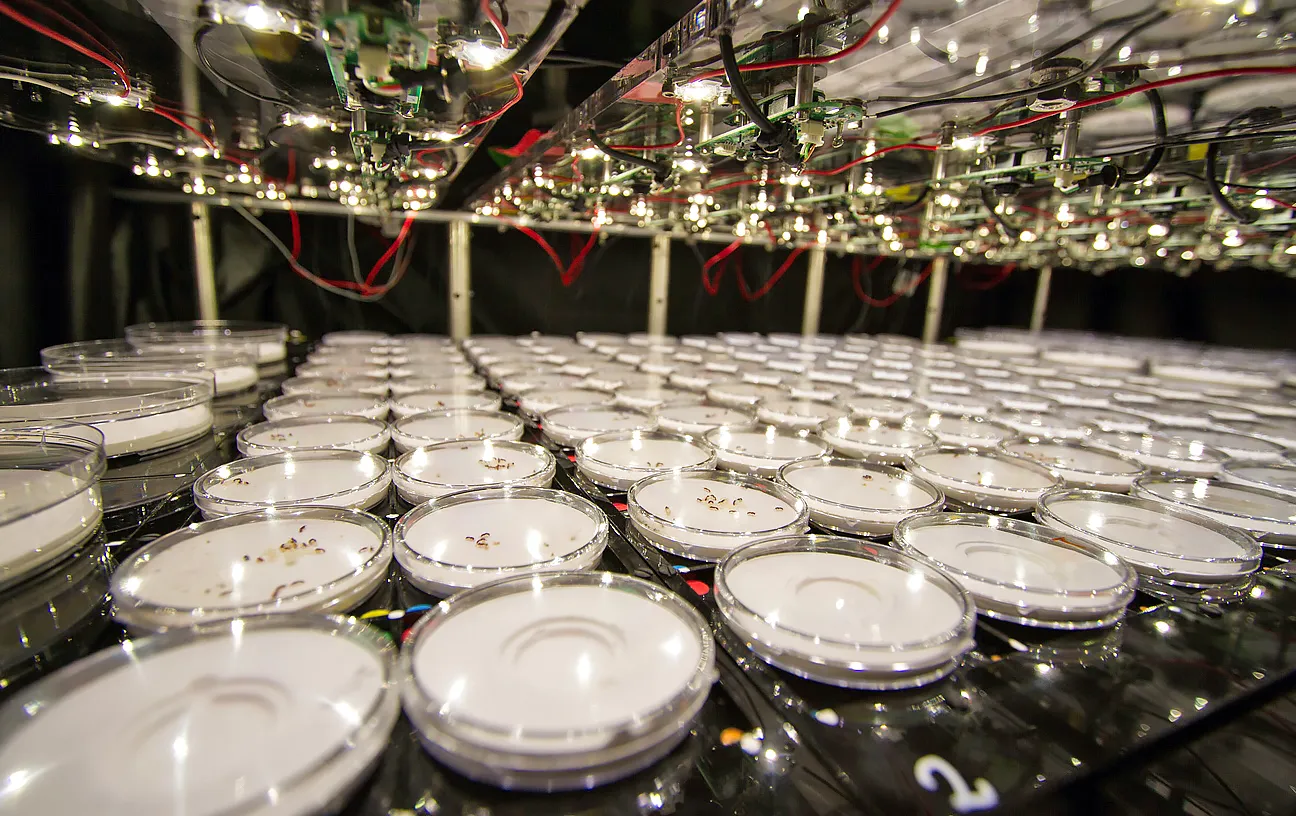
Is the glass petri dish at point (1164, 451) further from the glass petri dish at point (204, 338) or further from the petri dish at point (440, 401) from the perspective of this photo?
the glass petri dish at point (204, 338)

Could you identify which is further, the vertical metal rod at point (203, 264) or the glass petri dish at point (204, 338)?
the vertical metal rod at point (203, 264)

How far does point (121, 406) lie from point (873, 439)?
2642 mm

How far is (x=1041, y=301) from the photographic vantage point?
8070 millimetres

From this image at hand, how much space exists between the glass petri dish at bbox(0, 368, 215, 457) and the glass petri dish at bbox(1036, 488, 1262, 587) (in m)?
2.63

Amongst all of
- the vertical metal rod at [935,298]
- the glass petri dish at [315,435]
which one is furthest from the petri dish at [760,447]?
the vertical metal rod at [935,298]

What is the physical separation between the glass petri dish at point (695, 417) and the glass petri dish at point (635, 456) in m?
0.10

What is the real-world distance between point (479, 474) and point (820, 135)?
1362 millimetres

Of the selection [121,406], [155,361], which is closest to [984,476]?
[121,406]

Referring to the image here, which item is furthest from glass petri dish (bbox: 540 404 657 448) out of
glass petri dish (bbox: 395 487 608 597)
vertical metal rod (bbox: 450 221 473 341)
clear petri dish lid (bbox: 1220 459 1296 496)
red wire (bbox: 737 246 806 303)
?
red wire (bbox: 737 246 806 303)

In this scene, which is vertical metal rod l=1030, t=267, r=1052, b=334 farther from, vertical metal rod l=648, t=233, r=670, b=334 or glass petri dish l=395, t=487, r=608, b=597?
glass petri dish l=395, t=487, r=608, b=597

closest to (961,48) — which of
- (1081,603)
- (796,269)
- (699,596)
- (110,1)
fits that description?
(1081,603)

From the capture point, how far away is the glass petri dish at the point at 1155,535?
4.05ft

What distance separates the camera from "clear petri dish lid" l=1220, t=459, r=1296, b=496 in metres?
1.79

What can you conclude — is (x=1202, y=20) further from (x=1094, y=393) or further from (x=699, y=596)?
(x=1094, y=393)
